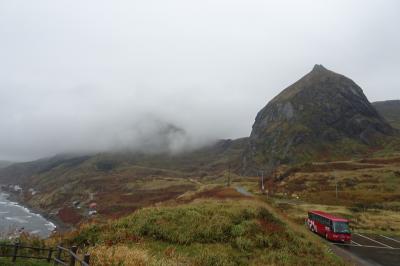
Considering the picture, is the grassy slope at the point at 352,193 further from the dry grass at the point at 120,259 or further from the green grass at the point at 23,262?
the green grass at the point at 23,262

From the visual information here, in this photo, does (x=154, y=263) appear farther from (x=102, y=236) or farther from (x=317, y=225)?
(x=317, y=225)

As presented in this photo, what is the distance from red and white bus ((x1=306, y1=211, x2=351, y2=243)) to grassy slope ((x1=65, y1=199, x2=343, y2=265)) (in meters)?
13.6

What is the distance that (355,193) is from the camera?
90.8 metres

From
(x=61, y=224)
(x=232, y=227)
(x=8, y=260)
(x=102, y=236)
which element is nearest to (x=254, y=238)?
(x=232, y=227)

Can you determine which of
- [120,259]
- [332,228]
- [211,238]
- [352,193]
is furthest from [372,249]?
[352,193]

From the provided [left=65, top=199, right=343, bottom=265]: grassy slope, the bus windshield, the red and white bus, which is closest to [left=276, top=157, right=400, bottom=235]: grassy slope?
the red and white bus

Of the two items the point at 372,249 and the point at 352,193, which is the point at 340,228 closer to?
the point at 372,249

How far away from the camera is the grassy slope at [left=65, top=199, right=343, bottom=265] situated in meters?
20.5

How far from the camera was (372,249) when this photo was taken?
35.9 meters

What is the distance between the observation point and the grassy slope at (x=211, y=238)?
67.2 feet

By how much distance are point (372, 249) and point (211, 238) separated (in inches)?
839

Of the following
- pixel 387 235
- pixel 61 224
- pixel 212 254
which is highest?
pixel 212 254

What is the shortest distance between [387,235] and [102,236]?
1563 inches

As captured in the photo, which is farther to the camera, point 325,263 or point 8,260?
point 325,263
